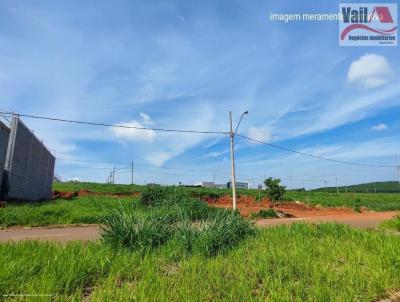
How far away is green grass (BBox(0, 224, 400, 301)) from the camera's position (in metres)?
4.57

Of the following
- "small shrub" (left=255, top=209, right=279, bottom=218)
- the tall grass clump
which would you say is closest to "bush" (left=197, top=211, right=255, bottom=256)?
the tall grass clump

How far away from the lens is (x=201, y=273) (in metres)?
5.54

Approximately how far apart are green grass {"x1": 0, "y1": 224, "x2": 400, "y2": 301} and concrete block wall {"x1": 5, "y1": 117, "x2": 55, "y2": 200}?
18.1 m

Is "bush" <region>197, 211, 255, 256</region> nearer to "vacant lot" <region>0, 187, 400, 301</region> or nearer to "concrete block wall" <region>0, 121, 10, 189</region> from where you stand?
"vacant lot" <region>0, 187, 400, 301</region>

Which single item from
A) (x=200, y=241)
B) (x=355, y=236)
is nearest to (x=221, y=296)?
(x=200, y=241)

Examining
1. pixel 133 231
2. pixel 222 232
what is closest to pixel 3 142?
pixel 133 231

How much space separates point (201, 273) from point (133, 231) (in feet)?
7.66

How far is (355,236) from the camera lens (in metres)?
9.22

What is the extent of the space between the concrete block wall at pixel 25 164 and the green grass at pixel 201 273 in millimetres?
18084

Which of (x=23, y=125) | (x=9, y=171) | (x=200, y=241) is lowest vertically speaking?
(x=200, y=241)

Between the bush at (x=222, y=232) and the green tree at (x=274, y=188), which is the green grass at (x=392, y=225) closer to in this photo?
the bush at (x=222, y=232)

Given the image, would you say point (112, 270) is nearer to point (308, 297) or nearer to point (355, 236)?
point (308, 297)

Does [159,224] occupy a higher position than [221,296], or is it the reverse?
[159,224]

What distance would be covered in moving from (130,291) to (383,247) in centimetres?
562
